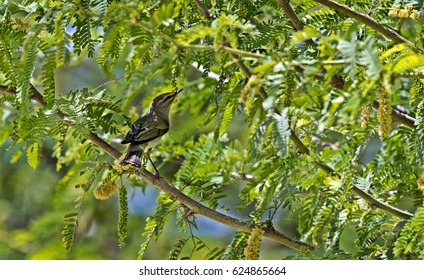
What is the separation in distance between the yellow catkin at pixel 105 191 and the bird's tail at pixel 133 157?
0.09 m

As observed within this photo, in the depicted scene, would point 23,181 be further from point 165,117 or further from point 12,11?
point 12,11

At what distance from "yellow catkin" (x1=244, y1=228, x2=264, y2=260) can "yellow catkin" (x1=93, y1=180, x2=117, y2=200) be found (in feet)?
1.85

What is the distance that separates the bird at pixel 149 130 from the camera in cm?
348

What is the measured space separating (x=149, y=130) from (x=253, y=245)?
1303mm

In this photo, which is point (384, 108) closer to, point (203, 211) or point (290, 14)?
point (290, 14)

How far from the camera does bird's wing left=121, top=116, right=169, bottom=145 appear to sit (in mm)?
3740

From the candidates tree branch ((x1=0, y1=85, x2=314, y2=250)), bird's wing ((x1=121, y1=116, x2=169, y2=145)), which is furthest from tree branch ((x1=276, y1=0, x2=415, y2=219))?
bird's wing ((x1=121, y1=116, x2=169, y2=145))

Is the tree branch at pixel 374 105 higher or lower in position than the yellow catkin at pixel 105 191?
higher

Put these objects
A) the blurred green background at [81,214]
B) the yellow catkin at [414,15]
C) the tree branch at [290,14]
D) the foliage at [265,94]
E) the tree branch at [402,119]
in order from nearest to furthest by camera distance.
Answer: the foliage at [265,94]
the yellow catkin at [414,15]
the tree branch at [290,14]
the tree branch at [402,119]
the blurred green background at [81,214]

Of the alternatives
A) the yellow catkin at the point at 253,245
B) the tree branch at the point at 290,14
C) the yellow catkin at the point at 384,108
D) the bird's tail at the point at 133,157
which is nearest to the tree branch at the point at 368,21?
the tree branch at the point at 290,14

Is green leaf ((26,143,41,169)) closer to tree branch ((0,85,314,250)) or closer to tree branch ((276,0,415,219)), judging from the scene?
tree branch ((0,85,314,250))

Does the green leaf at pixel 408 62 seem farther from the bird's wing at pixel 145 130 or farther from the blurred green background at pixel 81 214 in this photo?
the blurred green background at pixel 81 214

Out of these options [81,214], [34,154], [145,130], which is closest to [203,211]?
[34,154]

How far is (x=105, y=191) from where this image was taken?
9.75 feet
